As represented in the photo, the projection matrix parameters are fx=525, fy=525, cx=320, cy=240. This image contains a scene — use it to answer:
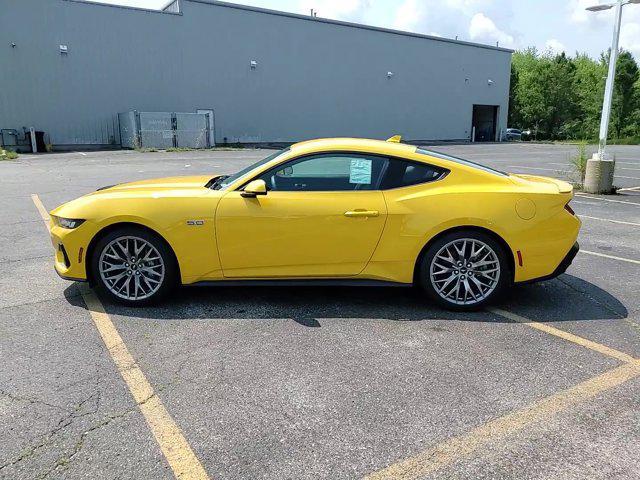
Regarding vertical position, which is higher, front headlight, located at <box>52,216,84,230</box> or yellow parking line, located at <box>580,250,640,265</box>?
front headlight, located at <box>52,216,84,230</box>

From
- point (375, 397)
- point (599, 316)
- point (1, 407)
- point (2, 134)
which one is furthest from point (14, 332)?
point (2, 134)

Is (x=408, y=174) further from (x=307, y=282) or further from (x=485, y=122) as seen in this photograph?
(x=485, y=122)

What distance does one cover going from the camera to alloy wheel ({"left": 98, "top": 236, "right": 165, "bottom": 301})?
14.5 ft

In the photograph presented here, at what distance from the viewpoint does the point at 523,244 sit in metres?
4.35

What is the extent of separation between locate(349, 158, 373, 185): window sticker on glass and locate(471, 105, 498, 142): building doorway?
49091 millimetres

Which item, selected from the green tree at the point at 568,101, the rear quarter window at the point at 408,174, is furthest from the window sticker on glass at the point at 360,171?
the green tree at the point at 568,101

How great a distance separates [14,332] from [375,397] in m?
2.79

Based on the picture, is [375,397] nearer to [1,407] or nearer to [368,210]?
[368,210]

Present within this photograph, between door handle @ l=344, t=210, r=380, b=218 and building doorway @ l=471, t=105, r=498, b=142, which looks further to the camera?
building doorway @ l=471, t=105, r=498, b=142

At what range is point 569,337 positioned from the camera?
3.98 metres

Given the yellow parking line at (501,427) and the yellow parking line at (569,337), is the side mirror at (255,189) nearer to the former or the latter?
the yellow parking line at (569,337)

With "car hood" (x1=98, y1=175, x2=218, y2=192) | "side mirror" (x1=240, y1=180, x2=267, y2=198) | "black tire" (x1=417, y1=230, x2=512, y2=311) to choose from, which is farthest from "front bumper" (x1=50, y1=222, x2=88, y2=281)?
"black tire" (x1=417, y1=230, x2=512, y2=311)

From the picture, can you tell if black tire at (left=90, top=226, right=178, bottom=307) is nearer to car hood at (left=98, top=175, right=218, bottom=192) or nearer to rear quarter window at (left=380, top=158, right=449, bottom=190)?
car hood at (left=98, top=175, right=218, bottom=192)

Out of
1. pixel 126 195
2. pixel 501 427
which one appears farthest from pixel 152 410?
pixel 126 195
